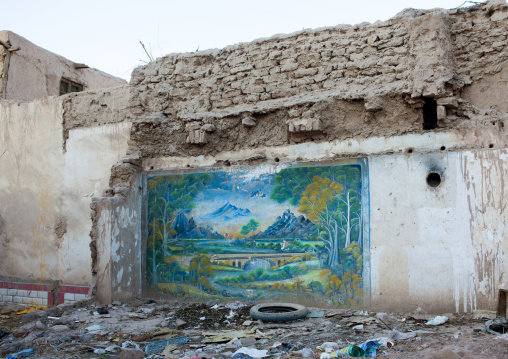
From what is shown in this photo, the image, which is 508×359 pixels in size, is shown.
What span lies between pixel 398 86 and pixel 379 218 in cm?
169

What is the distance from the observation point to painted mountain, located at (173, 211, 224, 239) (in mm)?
6734

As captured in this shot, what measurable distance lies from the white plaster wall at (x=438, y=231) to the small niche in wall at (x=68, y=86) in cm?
797

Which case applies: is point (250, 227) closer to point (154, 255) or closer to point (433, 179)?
point (154, 255)

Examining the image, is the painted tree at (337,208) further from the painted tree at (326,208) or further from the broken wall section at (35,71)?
the broken wall section at (35,71)

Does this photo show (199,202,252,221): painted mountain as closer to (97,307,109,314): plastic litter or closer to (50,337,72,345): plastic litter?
(97,307,109,314): plastic litter

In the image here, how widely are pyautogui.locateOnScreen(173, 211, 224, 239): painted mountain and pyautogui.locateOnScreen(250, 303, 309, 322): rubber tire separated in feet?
4.29

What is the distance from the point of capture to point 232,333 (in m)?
5.05

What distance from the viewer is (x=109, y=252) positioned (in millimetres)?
6543

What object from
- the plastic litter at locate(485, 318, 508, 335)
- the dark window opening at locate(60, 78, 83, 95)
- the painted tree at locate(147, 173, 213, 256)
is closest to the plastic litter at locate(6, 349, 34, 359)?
the painted tree at locate(147, 173, 213, 256)

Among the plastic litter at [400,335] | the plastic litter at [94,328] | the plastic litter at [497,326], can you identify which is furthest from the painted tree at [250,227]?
the plastic litter at [497,326]

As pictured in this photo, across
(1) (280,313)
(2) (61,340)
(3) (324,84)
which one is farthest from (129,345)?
(3) (324,84)

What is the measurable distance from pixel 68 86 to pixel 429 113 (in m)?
8.48

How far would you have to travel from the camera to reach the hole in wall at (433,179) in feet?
17.8

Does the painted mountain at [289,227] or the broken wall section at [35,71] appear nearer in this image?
the painted mountain at [289,227]
